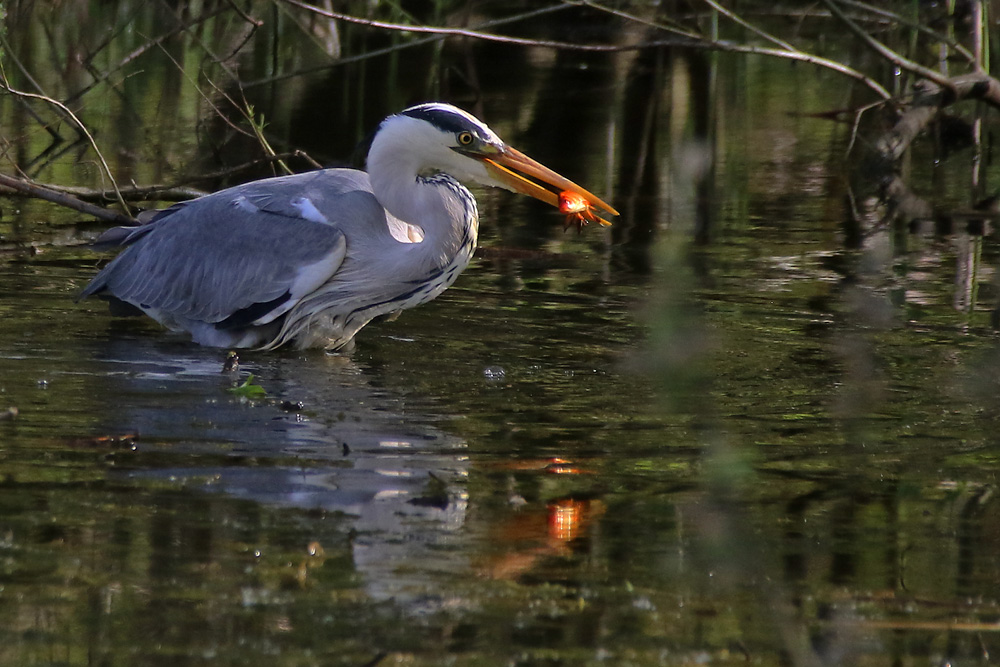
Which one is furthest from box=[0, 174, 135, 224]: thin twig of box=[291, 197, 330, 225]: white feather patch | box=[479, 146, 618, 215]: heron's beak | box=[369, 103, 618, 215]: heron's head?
box=[479, 146, 618, 215]: heron's beak

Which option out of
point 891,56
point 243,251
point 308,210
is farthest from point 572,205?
point 891,56

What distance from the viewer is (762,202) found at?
10398 mm

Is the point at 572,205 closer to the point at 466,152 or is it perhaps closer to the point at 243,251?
the point at 466,152

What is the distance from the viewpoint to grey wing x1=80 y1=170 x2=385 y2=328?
22.2ft

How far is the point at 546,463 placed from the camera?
16.3 ft

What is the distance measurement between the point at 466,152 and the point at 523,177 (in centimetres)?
27

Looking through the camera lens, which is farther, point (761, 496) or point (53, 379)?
point (53, 379)

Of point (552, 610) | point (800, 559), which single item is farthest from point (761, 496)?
point (552, 610)

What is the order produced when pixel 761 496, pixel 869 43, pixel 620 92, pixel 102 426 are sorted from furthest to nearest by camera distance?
1. pixel 620 92
2. pixel 869 43
3. pixel 102 426
4. pixel 761 496

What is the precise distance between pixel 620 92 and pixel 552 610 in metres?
12.3

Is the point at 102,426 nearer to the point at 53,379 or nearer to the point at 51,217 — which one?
the point at 53,379

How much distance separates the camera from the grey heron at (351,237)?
21.9ft

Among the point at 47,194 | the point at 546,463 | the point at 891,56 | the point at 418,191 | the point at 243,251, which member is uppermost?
the point at 891,56

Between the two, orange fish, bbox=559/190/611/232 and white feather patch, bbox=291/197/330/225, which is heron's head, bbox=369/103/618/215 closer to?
orange fish, bbox=559/190/611/232
